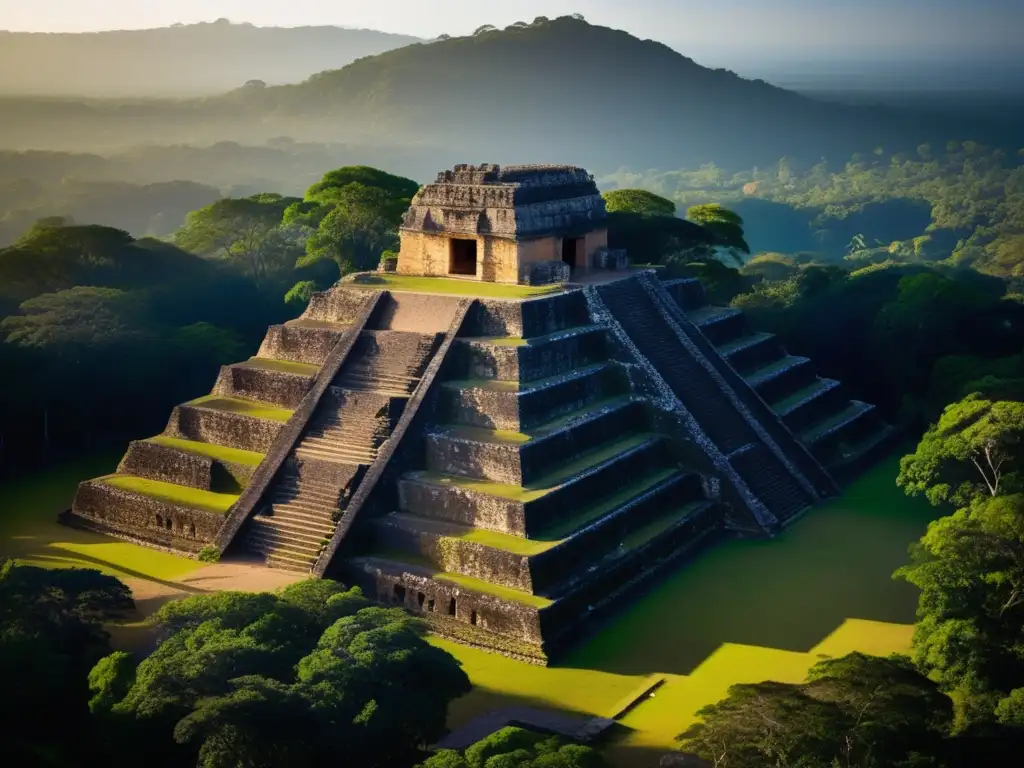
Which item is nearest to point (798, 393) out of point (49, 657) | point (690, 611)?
point (690, 611)

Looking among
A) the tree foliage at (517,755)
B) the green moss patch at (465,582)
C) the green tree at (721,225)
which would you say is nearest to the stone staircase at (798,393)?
the green tree at (721,225)

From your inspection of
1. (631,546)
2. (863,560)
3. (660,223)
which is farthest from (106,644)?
(660,223)

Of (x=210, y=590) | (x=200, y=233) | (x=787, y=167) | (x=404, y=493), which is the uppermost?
(x=787, y=167)

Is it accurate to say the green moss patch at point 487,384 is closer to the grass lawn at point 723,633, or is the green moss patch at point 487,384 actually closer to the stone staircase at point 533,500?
the stone staircase at point 533,500

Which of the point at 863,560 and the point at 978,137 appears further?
the point at 978,137

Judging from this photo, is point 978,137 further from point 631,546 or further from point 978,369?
point 631,546

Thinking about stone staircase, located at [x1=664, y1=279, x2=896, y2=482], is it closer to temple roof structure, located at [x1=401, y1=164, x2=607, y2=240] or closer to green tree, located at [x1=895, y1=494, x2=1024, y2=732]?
temple roof structure, located at [x1=401, y1=164, x2=607, y2=240]

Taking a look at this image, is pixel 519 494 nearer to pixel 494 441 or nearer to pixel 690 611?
pixel 494 441
